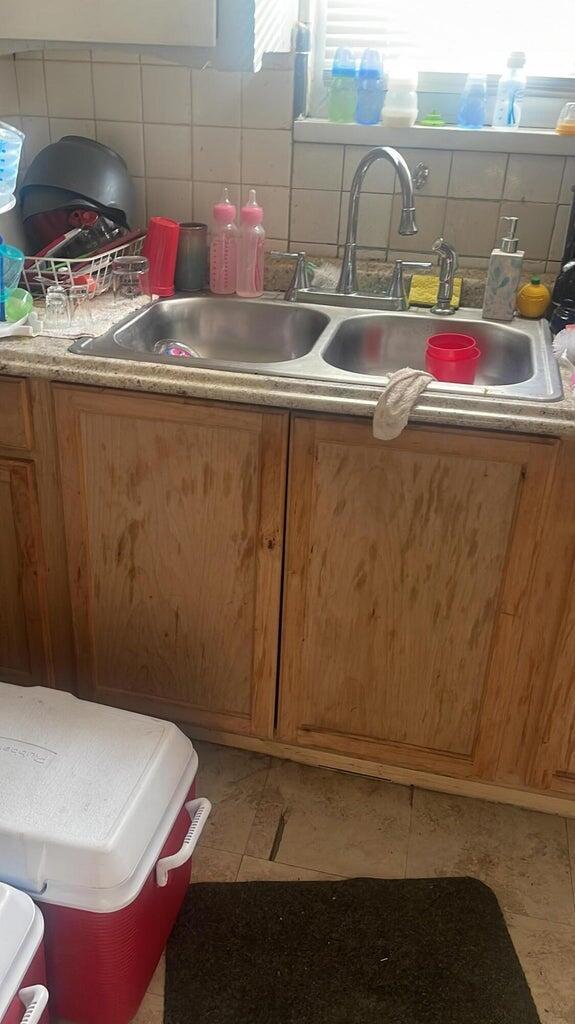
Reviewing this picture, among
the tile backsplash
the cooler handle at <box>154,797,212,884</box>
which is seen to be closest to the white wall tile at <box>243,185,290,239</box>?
the tile backsplash

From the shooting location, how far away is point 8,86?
192 centimetres

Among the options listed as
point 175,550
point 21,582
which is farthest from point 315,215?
point 21,582

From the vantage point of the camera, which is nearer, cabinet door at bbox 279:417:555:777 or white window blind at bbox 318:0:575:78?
cabinet door at bbox 279:417:555:777

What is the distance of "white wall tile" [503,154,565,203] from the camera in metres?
1.82

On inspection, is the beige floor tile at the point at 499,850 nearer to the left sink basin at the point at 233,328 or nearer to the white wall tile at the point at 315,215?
the left sink basin at the point at 233,328

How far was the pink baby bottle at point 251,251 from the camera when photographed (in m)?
1.88

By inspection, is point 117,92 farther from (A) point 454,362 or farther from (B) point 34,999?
Result: (B) point 34,999

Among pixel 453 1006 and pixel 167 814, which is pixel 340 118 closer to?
Answer: pixel 167 814

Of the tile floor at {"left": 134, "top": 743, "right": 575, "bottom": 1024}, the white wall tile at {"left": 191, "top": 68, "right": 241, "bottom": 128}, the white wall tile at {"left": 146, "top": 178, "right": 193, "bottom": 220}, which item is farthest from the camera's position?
the white wall tile at {"left": 146, "top": 178, "right": 193, "bottom": 220}

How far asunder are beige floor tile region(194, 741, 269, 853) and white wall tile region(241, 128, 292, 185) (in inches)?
51.4

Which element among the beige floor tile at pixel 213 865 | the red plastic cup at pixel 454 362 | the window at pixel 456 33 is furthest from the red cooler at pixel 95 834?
the window at pixel 456 33

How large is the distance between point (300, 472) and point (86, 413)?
0.41 metres

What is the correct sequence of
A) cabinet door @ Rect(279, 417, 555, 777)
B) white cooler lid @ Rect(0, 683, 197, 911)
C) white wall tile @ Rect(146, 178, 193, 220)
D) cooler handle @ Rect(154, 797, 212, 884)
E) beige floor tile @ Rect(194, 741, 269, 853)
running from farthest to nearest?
white wall tile @ Rect(146, 178, 193, 220) < beige floor tile @ Rect(194, 741, 269, 853) < cabinet door @ Rect(279, 417, 555, 777) < cooler handle @ Rect(154, 797, 212, 884) < white cooler lid @ Rect(0, 683, 197, 911)

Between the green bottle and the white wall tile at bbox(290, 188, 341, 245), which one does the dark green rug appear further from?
the green bottle
